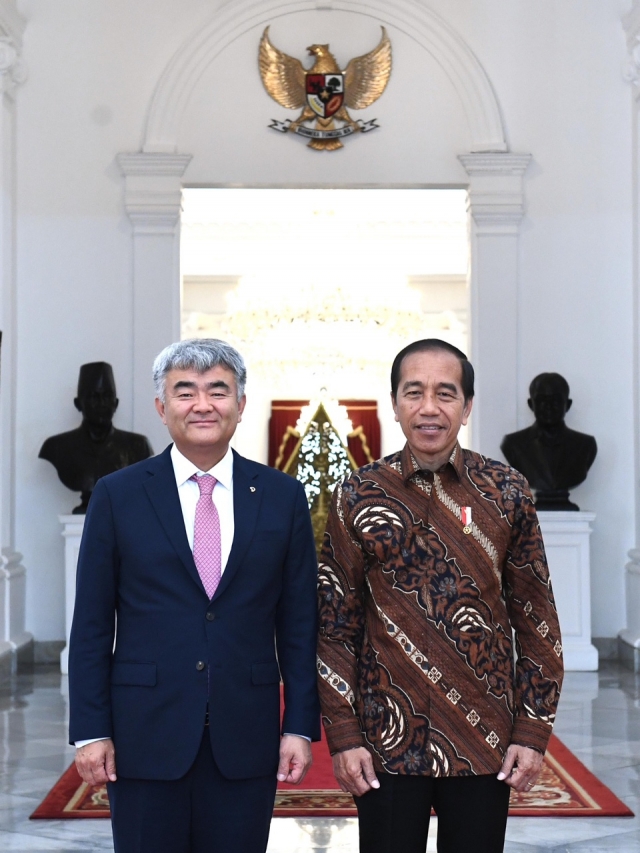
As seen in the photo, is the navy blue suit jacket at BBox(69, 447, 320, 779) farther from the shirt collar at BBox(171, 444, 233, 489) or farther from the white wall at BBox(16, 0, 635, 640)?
the white wall at BBox(16, 0, 635, 640)

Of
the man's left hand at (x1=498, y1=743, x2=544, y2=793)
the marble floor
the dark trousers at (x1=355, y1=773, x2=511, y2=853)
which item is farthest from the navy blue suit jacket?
the marble floor

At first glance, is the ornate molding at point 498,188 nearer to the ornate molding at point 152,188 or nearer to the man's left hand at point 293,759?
the ornate molding at point 152,188

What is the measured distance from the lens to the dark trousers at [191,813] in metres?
2.24

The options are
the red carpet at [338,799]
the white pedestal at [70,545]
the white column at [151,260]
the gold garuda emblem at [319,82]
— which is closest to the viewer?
the red carpet at [338,799]

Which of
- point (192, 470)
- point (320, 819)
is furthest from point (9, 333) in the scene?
point (192, 470)

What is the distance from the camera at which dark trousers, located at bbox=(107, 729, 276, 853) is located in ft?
7.35

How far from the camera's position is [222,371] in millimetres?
2342

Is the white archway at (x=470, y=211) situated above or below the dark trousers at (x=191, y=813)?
above

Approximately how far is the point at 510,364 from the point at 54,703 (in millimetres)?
4005

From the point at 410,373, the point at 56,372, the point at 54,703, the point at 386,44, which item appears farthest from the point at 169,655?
the point at 386,44

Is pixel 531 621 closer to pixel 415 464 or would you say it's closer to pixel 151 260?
pixel 415 464

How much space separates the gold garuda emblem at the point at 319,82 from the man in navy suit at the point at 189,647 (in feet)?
20.7

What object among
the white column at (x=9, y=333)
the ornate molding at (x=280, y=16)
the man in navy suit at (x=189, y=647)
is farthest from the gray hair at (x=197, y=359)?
the ornate molding at (x=280, y=16)

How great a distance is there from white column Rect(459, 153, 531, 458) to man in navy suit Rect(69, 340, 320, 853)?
601 centimetres
